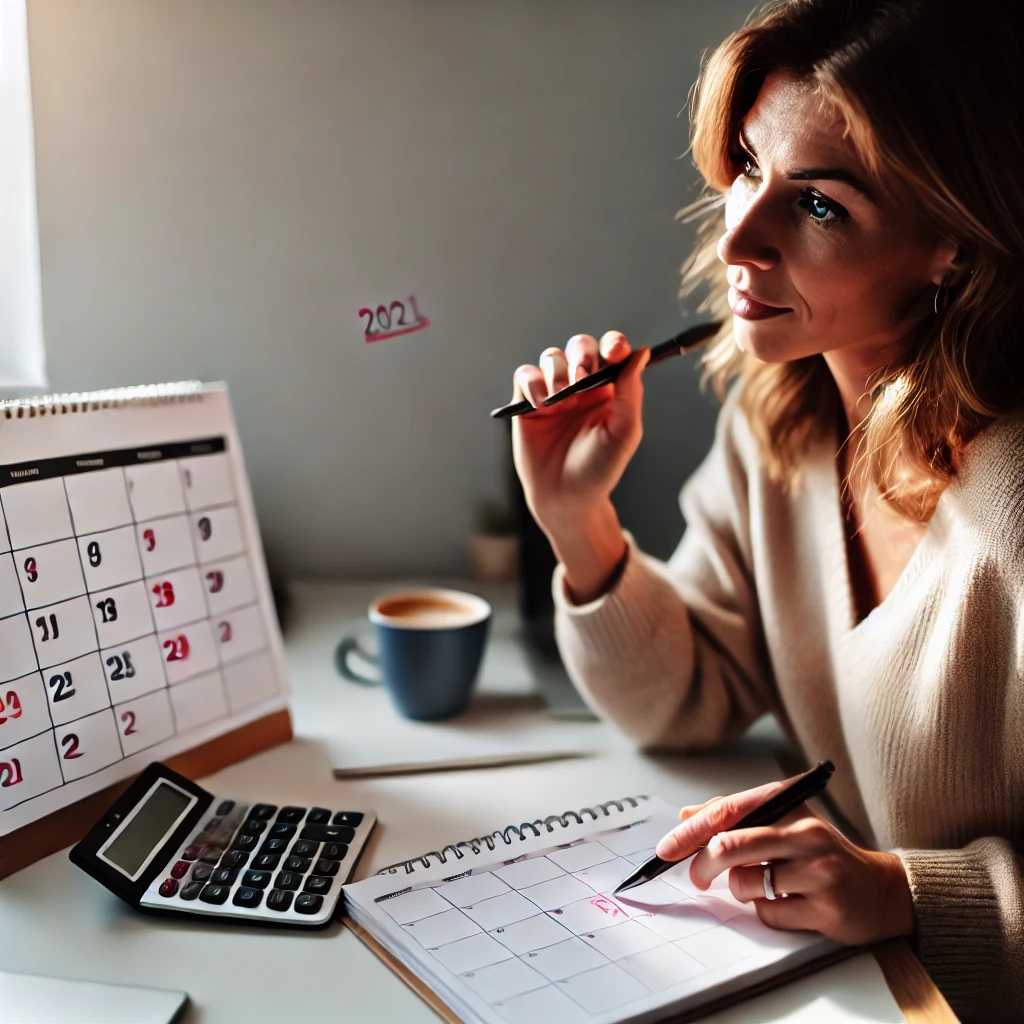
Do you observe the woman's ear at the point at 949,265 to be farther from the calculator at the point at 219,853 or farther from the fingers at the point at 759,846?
the calculator at the point at 219,853

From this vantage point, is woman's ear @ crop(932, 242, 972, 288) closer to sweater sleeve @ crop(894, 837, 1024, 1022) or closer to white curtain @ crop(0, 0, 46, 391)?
sweater sleeve @ crop(894, 837, 1024, 1022)

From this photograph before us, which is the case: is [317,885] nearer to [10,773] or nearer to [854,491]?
[10,773]

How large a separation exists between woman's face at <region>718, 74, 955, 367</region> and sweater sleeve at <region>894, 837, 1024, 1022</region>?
1.22 feet

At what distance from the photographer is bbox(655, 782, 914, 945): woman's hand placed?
590mm

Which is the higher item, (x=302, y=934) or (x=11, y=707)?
(x=11, y=707)

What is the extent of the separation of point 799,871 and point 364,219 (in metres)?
0.82

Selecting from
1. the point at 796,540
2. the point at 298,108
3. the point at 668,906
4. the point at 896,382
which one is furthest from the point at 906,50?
the point at 298,108

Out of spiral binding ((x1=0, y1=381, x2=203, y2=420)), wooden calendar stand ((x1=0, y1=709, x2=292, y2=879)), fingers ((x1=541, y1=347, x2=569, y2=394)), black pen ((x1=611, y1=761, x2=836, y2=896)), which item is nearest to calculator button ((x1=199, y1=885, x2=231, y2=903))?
wooden calendar stand ((x1=0, y1=709, x2=292, y2=879))

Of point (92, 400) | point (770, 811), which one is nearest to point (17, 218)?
point (92, 400)

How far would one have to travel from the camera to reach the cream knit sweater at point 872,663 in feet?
2.13

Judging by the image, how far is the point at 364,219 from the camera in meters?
1.11

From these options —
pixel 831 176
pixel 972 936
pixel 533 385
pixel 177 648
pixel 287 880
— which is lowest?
pixel 972 936

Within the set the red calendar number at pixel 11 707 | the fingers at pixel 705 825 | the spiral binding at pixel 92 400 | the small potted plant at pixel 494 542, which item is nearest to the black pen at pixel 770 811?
the fingers at pixel 705 825

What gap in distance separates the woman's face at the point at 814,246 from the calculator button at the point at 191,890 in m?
0.54
